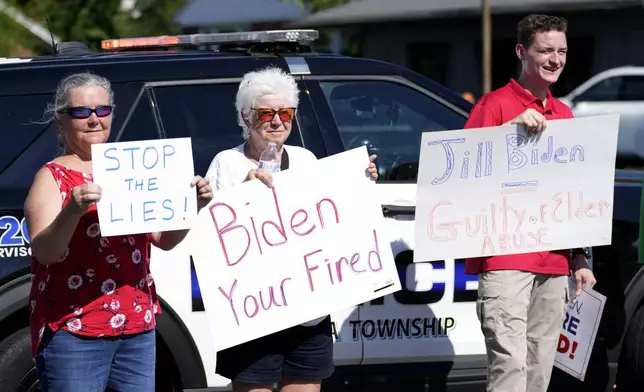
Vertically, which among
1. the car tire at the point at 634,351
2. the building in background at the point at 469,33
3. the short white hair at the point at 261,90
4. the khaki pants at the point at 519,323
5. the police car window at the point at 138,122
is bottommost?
the car tire at the point at 634,351

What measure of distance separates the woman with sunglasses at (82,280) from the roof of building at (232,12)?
12.9 m

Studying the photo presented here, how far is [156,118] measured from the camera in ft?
16.9

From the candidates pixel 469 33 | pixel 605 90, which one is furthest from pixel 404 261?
pixel 469 33

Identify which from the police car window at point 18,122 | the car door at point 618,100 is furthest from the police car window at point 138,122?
the car door at point 618,100

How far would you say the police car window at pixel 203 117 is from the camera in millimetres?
5191

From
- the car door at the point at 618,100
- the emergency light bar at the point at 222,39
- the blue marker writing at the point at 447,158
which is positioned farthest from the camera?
Result: the car door at the point at 618,100

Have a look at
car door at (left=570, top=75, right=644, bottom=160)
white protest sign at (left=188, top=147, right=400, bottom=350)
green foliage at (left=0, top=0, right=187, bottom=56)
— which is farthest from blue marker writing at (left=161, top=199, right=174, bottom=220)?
green foliage at (left=0, top=0, right=187, bottom=56)

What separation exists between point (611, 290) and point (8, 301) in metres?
2.86

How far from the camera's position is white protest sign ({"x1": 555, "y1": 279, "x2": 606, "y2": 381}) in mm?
5125

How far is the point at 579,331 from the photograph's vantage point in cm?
522

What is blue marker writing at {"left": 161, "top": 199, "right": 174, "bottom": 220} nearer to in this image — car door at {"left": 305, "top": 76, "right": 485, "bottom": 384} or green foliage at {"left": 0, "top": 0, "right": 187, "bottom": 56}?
car door at {"left": 305, "top": 76, "right": 485, "bottom": 384}

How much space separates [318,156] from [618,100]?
1468 cm

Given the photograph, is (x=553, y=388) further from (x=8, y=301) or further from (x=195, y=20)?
(x=195, y=20)

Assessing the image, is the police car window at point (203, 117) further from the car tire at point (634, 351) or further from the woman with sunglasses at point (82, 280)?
the car tire at point (634, 351)
